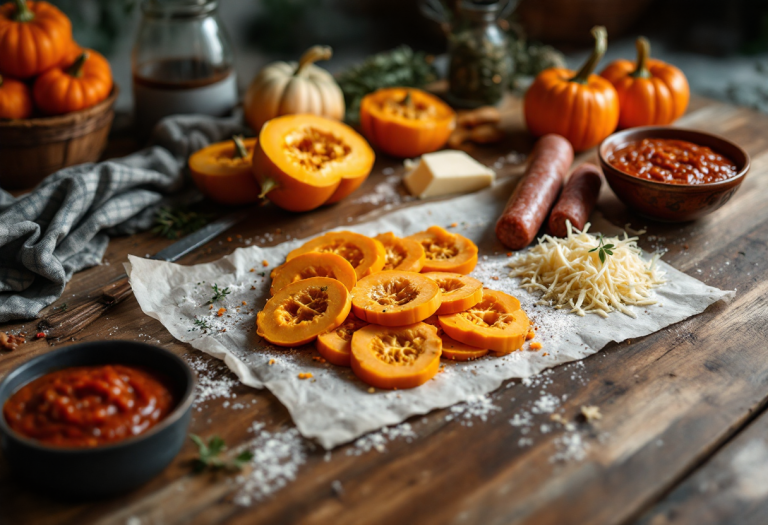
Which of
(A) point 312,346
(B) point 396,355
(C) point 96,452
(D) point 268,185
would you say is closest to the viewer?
(C) point 96,452

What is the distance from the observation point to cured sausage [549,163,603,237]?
282 centimetres

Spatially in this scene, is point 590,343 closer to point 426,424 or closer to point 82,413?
point 426,424

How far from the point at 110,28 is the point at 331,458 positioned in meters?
4.26

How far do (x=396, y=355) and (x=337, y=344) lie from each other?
0.19m

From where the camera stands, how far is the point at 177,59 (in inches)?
138

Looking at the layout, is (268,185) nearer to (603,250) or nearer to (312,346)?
(312,346)

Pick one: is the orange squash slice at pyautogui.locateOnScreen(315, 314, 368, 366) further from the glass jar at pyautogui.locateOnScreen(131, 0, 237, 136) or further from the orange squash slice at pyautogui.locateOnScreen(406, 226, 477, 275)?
the glass jar at pyautogui.locateOnScreen(131, 0, 237, 136)

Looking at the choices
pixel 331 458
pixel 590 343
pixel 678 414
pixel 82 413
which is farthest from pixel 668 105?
pixel 82 413

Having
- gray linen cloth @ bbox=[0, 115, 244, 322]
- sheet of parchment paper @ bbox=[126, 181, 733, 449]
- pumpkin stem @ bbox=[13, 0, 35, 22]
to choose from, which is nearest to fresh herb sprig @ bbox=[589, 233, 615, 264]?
sheet of parchment paper @ bbox=[126, 181, 733, 449]

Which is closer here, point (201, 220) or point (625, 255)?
point (625, 255)

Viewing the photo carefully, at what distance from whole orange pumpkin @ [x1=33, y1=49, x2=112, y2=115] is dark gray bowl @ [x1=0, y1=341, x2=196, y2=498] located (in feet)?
5.09

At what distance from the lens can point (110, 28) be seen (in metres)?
4.88

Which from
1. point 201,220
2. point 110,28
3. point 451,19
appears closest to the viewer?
A: point 201,220

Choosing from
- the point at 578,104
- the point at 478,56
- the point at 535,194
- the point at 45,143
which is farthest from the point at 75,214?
the point at 578,104
